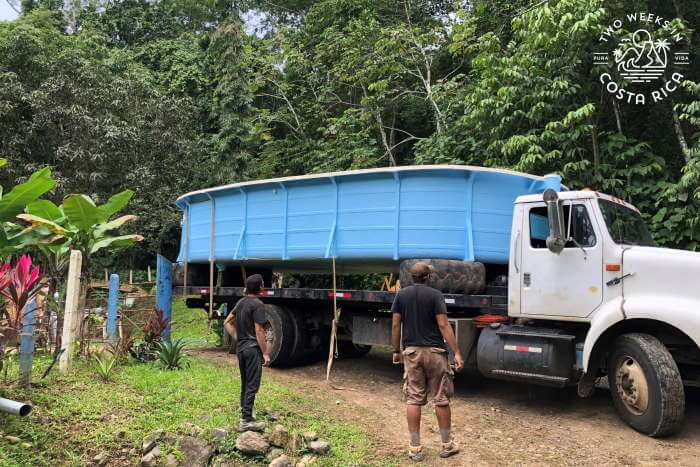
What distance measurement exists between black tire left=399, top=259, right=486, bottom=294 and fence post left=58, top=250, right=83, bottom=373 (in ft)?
12.5

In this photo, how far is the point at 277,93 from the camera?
67.6 feet

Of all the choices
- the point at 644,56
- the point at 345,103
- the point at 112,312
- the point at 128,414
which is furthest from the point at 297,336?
the point at 345,103

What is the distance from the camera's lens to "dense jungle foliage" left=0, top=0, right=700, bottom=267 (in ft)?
30.7

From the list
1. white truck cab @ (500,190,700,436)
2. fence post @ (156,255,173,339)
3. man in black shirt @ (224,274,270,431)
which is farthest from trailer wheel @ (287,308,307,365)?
white truck cab @ (500,190,700,436)

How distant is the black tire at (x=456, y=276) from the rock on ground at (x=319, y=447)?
2.28 meters

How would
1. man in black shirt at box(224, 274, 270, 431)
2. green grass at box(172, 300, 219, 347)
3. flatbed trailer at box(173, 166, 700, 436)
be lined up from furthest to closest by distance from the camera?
green grass at box(172, 300, 219, 347), flatbed trailer at box(173, 166, 700, 436), man in black shirt at box(224, 274, 270, 431)

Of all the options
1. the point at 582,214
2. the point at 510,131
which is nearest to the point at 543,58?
the point at 510,131

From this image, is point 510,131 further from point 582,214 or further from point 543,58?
point 582,214

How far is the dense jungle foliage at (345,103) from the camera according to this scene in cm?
935

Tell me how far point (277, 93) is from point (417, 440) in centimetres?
1773

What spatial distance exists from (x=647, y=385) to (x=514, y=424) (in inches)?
53.0

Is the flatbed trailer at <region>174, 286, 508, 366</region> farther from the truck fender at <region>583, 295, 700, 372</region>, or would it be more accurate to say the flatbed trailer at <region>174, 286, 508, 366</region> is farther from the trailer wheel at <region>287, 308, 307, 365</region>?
the truck fender at <region>583, 295, 700, 372</region>

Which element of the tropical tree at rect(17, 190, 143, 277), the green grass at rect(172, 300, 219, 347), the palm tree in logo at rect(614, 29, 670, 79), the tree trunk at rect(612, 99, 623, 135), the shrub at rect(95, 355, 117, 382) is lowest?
the green grass at rect(172, 300, 219, 347)

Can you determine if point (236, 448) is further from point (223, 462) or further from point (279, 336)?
point (279, 336)
